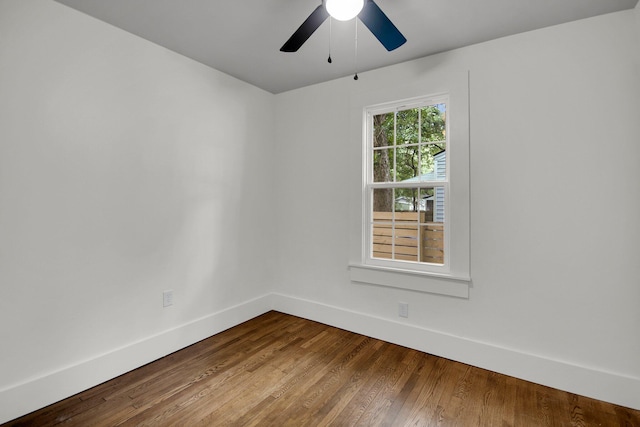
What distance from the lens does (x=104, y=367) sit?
213 centimetres

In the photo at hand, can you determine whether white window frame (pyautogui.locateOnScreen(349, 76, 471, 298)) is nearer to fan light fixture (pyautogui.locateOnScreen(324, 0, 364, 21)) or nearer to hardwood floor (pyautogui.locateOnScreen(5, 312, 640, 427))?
hardwood floor (pyautogui.locateOnScreen(5, 312, 640, 427))

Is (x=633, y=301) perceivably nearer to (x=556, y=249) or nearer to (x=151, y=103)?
(x=556, y=249)

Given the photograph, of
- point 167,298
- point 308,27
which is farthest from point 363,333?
point 308,27

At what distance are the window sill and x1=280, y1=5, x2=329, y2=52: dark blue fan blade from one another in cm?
196

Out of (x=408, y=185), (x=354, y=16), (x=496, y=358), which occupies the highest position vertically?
(x=354, y=16)

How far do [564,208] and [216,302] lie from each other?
9.66 feet

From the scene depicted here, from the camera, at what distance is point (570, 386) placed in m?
2.07

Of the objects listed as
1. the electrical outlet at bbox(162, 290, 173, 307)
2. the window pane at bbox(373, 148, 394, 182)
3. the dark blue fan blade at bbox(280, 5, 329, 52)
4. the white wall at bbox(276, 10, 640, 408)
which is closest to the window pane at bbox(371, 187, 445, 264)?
the window pane at bbox(373, 148, 394, 182)

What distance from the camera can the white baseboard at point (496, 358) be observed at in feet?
6.43

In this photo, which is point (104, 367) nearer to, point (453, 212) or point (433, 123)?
point (453, 212)

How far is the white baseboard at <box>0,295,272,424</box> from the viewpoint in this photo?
5.84ft

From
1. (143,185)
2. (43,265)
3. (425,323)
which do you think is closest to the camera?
(43,265)

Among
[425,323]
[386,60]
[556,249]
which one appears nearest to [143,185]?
[386,60]

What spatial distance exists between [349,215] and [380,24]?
175 centimetres
